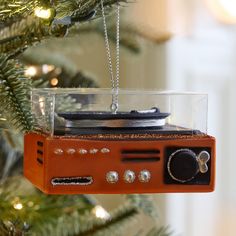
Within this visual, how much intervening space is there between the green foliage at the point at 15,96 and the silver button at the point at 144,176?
4.5 inches

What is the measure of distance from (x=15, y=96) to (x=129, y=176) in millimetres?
135

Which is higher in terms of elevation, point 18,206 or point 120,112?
point 120,112

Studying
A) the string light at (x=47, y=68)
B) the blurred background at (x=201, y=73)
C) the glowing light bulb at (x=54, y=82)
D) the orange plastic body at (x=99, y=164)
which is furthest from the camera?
the blurred background at (x=201, y=73)

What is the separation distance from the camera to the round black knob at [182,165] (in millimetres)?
612

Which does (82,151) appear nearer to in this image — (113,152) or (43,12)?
(113,152)

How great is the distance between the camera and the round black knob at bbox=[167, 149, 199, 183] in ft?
2.01

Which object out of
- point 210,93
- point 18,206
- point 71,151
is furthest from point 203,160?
point 210,93

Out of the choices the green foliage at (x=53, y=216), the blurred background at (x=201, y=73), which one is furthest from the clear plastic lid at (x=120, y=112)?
the blurred background at (x=201, y=73)

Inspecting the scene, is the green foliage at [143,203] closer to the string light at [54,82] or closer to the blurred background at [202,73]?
the string light at [54,82]

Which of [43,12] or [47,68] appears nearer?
[43,12]

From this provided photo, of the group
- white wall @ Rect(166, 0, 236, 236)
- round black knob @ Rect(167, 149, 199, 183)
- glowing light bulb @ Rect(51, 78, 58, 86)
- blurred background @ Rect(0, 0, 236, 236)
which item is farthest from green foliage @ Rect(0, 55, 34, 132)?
white wall @ Rect(166, 0, 236, 236)

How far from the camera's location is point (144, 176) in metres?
0.61

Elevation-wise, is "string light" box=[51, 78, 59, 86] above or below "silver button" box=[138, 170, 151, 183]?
above

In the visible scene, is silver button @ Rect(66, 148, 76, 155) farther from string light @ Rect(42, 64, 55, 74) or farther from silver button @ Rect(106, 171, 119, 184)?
string light @ Rect(42, 64, 55, 74)
